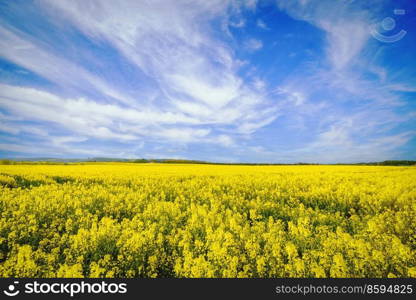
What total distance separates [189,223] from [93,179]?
32.5ft

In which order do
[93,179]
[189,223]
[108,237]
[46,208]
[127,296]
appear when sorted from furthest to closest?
[93,179], [46,208], [189,223], [108,237], [127,296]

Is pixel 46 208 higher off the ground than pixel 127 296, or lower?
higher

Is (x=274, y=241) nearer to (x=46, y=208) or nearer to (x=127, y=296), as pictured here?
(x=127, y=296)

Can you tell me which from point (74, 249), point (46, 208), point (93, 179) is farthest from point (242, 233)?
point (93, 179)

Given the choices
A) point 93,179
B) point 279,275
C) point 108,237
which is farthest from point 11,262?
point 93,179

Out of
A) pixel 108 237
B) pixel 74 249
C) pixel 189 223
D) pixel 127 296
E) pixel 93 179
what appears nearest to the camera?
pixel 127 296

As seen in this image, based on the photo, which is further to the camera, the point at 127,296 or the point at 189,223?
the point at 189,223

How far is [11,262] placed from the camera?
145 inches

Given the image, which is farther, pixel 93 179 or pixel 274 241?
pixel 93 179

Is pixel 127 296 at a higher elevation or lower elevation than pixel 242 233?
lower

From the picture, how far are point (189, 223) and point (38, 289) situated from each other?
10.4 ft

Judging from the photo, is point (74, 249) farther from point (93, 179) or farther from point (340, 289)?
point (93, 179)

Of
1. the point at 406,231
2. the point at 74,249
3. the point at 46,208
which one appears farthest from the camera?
the point at 46,208

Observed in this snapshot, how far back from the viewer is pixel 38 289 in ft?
10.2
